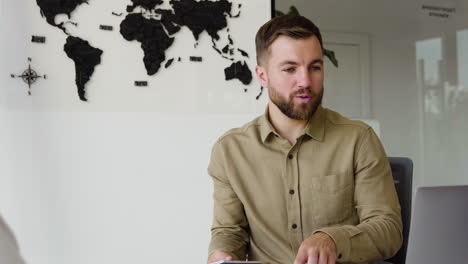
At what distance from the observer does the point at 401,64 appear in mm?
4914

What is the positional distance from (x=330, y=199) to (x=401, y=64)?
341 cm

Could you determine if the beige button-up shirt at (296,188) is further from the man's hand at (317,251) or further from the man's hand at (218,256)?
the man's hand at (317,251)

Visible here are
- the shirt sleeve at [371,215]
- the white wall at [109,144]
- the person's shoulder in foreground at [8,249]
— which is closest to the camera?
the person's shoulder in foreground at [8,249]

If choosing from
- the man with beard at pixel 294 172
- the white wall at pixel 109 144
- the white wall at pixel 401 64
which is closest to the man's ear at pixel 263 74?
the man with beard at pixel 294 172

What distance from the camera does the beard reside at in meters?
1.80

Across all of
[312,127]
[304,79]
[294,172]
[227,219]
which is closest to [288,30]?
[304,79]

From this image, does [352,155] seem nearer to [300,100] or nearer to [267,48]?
[300,100]

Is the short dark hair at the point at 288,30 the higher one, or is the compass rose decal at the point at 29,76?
the short dark hair at the point at 288,30

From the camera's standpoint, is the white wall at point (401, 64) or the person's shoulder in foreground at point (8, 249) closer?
the person's shoulder in foreground at point (8, 249)

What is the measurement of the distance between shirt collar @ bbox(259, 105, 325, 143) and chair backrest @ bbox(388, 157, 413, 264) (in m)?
0.36

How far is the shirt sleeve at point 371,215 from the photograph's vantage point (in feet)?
4.99

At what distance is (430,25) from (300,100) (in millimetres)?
3636

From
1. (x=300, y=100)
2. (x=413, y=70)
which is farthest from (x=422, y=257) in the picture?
(x=413, y=70)

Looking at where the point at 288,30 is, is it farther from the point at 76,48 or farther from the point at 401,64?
the point at 401,64
